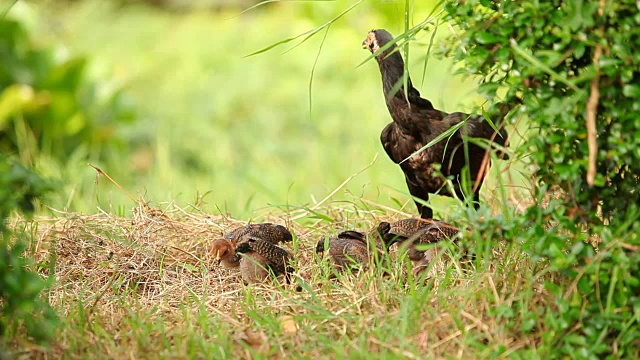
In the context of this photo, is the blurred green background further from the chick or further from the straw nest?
the chick

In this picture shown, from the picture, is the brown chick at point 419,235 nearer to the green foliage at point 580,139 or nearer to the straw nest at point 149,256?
the straw nest at point 149,256

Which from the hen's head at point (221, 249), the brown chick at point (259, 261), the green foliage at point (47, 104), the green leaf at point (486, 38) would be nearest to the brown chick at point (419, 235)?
the brown chick at point (259, 261)

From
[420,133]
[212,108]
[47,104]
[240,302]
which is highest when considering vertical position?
[47,104]

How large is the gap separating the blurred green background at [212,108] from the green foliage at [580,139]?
102 inches

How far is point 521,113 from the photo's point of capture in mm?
2525

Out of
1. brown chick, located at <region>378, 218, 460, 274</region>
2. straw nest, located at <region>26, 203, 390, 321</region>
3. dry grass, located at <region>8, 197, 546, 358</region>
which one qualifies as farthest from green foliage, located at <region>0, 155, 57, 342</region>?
brown chick, located at <region>378, 218, 460, 274</region>

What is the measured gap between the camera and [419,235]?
3154mm

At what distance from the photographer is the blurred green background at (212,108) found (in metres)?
6.40

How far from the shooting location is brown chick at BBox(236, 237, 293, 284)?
320cm

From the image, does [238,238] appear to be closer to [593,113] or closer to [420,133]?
[420,133]

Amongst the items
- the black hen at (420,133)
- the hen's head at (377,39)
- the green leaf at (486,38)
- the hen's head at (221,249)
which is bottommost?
the hen's head at (221,249)

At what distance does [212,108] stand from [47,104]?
68.2 inches

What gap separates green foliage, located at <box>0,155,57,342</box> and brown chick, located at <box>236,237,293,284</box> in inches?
33.0

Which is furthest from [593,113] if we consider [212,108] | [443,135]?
[212,108]
